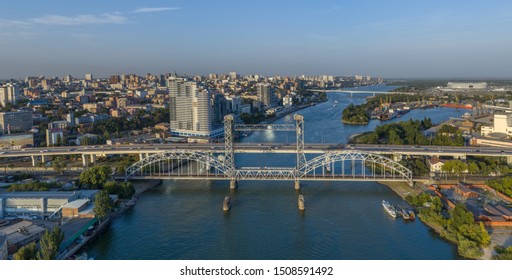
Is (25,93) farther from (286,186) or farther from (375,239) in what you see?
(375,239)

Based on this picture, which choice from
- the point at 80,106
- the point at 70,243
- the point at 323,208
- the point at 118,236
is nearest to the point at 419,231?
the point at 323,208

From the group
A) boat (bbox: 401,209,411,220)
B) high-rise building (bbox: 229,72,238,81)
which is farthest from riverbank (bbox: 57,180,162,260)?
high-rise building (bbox: 229,72,238,81)

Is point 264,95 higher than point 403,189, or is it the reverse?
point 264,95

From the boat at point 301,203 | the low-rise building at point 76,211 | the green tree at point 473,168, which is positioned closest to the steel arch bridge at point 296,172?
the boat at point 301,203

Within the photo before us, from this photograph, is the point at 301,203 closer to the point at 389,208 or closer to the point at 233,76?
the point at 389,208

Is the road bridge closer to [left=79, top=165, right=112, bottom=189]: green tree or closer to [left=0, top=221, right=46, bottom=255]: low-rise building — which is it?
[left=79, top=165, right=112, bottom=189]: green tree

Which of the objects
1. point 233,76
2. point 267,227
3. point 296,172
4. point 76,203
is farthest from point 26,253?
point 233,76
